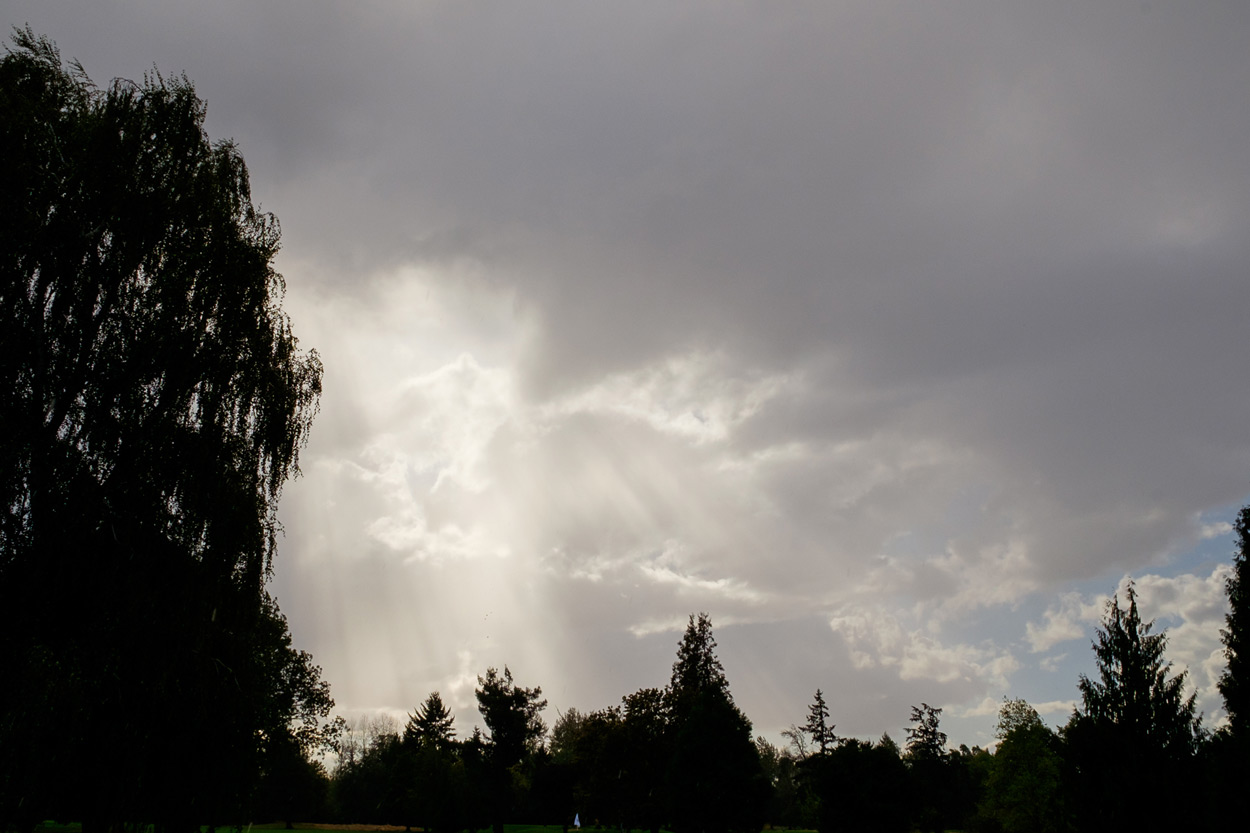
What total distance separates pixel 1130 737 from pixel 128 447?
2808 centimetres

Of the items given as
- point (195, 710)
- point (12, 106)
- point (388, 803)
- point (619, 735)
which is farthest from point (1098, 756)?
point (388, 803)

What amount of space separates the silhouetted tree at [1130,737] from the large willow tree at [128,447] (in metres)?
24.1

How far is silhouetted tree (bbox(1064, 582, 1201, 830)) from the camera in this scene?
74.5 feet

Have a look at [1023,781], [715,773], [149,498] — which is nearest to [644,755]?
[715,773]

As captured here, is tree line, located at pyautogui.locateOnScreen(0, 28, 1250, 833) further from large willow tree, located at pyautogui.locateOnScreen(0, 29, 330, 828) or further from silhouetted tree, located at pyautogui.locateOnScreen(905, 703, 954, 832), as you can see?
silhouetted tree, located at pyautogui.locateOnScreen(905, 703, 954, 832)

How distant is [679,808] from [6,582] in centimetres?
4658

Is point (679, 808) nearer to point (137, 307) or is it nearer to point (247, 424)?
point (247, 424)

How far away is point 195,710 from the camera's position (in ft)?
56.3

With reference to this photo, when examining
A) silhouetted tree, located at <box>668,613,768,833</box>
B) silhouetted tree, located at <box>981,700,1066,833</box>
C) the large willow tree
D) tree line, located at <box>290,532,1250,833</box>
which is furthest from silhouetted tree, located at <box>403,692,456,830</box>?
the large willow tree

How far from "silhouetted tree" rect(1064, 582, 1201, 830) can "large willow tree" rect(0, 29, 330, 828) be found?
79.2ft

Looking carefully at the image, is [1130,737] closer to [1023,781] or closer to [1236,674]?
[1236,674]

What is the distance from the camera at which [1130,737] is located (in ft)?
76.9

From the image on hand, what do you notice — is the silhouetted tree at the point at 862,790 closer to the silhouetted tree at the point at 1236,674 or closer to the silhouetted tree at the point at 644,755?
the silhouetted tree at the point at 644,755

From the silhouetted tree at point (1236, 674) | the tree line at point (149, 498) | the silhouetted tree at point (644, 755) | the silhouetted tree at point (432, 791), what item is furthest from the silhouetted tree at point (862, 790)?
the silhouetted tree at point (432, 791)
